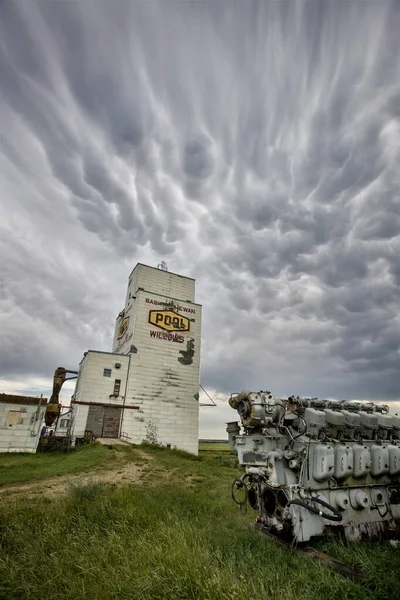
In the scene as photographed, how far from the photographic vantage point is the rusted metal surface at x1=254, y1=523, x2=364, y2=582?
16.6 ft

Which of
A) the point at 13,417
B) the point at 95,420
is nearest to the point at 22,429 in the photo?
the point at 13,417

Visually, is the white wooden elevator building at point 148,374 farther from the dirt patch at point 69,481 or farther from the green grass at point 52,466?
the dirt patch at point 69,481

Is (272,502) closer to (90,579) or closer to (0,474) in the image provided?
(90,579)

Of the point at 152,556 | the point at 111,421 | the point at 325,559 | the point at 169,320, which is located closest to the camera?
the point at 152,556

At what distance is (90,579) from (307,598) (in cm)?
320

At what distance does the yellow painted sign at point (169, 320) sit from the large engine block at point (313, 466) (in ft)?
75.5

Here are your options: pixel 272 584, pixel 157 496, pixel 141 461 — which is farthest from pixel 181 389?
pixel 272 584

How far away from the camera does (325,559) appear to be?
5.65m

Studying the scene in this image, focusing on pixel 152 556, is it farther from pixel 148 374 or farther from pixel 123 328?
pixel 123 328

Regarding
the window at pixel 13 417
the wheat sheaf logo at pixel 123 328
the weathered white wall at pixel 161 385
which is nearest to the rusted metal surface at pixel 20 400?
the window at pixel 13 417

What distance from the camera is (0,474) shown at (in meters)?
15.2

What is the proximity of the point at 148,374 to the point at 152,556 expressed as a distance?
82.9ft

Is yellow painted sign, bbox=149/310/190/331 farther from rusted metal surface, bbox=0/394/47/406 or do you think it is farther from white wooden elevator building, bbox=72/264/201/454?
rusted metal surface, bbox=0/394/47/406

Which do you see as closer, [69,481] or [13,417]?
[69,481]
